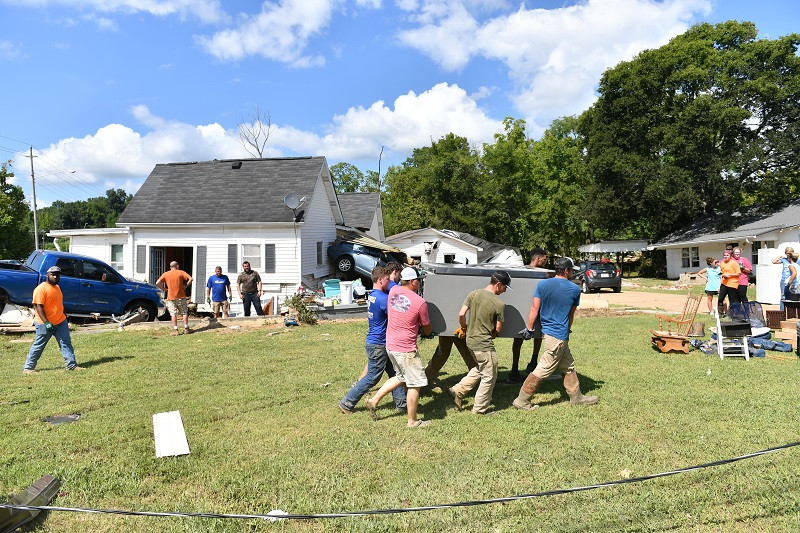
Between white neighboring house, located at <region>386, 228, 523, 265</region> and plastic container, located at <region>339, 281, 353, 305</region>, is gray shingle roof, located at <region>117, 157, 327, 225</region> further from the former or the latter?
white neighboring house, located at <region>386, 228, 523, 265</region>

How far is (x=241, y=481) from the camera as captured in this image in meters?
4.25

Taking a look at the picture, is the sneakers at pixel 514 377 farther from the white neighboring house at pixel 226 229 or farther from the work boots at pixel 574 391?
the white neighboring house at pixel 226 229

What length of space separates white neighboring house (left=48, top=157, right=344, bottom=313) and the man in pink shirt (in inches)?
505

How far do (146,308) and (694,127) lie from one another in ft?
105

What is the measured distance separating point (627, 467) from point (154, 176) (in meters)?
21.7

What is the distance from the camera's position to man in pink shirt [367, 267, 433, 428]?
551 centimetres

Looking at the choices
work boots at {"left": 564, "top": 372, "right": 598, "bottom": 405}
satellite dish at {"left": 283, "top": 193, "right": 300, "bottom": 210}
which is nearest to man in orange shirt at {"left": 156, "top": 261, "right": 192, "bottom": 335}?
satellite dish at {"left": 283, "top": 193, "right": 300, "bottom": 210}

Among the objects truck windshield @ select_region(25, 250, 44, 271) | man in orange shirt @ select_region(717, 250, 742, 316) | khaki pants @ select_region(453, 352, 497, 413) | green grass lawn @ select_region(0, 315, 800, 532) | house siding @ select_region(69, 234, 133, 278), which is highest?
house siding @ select_region(69, 234, 133, 278)

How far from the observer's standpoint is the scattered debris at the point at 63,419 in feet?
18.9

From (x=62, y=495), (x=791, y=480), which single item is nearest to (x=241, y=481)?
(x=62, y=495)

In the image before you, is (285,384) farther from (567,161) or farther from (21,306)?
(567,161)

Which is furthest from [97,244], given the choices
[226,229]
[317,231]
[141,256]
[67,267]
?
[317,231]

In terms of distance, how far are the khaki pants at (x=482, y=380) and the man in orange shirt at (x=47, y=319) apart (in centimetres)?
626

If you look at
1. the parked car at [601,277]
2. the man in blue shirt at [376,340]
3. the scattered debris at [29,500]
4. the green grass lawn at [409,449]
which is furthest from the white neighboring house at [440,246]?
the scattered debris at [29,500]
